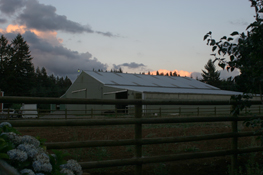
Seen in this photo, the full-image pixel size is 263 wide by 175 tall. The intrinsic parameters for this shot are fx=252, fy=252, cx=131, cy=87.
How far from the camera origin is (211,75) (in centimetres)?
8306

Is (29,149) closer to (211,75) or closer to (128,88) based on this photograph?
(128,88)

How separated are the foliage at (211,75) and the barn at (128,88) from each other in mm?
43779

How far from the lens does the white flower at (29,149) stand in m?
1.88

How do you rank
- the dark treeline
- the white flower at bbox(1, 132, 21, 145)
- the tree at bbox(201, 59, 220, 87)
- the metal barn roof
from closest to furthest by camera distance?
the white flower at bbox(1, 132, 21, 145), the metal barn roof, the dark treeline, the tree at bbox(201, 59, 220, 87)

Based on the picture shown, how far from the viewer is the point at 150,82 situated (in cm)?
3534

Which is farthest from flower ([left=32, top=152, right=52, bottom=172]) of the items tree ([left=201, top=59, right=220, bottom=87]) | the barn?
tree ([left=201, top=59, right=220, bottom=87])

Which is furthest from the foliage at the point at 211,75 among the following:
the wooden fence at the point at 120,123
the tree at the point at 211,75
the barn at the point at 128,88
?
the wooden fence at the point at 120,123

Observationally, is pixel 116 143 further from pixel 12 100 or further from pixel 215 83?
pixel 215 83

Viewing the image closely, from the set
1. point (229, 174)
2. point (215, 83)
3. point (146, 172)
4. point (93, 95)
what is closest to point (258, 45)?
point (229, 174)

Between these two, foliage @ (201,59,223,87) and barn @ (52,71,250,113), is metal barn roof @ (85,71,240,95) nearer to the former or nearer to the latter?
barn @ (52,71,250,113)

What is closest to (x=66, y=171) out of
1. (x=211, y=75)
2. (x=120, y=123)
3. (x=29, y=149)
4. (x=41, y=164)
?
(x=41, y=164)

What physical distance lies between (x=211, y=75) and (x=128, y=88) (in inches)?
2431

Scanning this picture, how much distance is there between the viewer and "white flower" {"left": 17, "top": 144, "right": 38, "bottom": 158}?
1879mm

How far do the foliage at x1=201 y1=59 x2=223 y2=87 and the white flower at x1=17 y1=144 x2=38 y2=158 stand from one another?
84.6 meters
